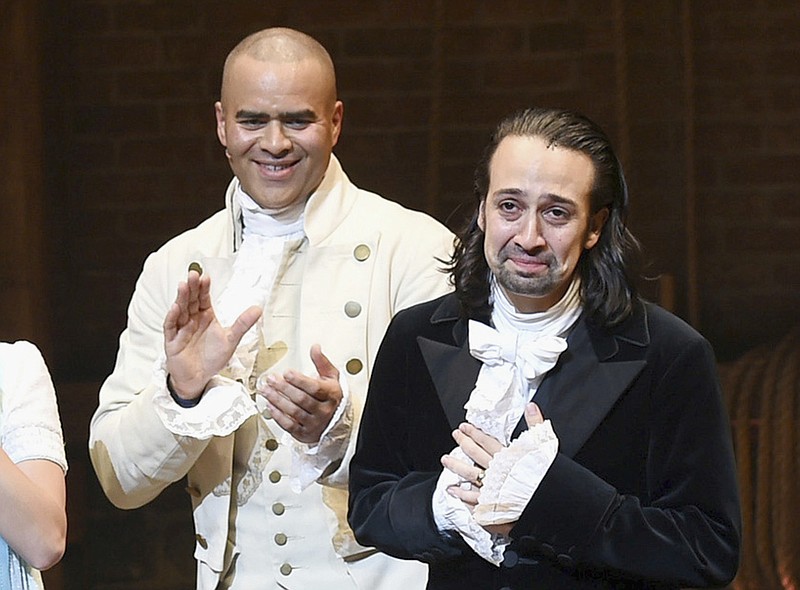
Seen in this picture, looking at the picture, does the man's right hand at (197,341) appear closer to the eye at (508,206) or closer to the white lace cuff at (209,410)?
the white lace cuff at (209,410)

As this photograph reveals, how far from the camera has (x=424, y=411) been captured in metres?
2.46

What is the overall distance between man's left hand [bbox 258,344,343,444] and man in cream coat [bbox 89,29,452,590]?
0.15ft

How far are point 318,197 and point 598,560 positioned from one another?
1.01 meters

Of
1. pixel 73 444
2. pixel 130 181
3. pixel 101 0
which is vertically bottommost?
pixel 73 444

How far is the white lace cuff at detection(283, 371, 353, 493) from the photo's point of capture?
108 inches

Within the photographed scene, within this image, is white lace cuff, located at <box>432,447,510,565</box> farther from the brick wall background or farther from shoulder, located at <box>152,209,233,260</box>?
the brick wall background

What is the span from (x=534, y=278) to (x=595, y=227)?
145mm

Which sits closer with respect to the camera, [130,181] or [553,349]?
[553,349]

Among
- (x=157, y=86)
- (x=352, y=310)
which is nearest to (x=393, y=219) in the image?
(x=352, y=310)

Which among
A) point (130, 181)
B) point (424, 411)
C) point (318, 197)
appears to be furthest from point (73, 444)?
point (424, 411)

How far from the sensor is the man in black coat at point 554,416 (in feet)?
7.41

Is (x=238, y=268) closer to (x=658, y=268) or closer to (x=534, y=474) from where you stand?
(x=534, y=474)

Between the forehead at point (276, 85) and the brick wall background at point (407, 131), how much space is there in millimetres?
1775

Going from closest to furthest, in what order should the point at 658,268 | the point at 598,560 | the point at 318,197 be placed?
the point at 598,560 → the point at 318,197 → the point at 658,268
